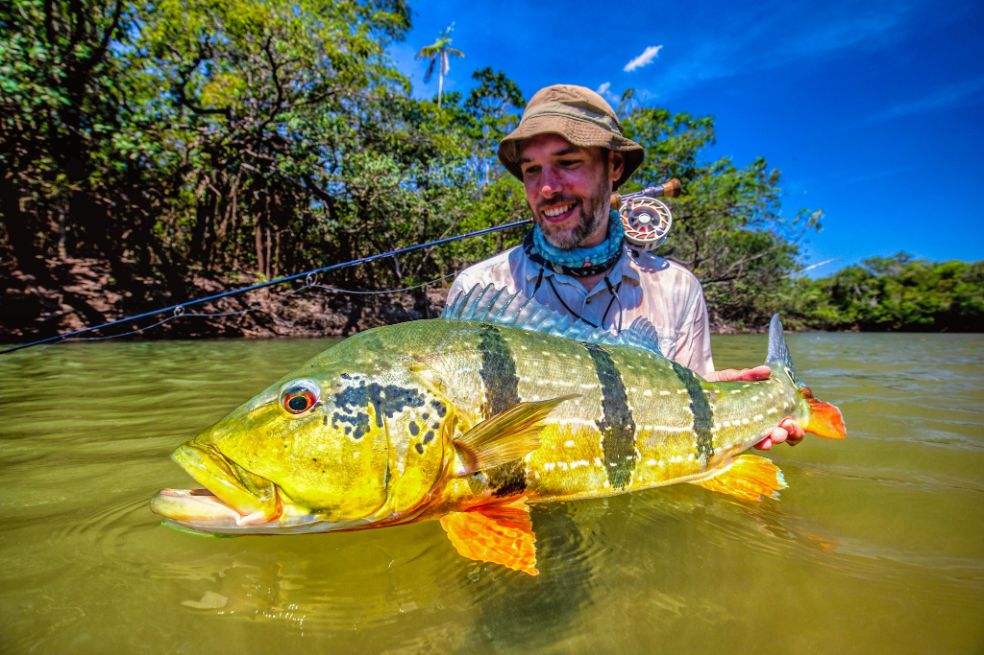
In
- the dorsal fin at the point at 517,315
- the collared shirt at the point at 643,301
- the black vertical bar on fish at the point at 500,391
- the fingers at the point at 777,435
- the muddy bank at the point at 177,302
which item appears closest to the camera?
the black vertical bar on fish at the point at 500,391

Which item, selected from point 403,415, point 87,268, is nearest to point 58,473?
point 403,415

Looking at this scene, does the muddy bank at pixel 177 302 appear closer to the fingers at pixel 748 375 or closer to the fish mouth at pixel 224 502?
the fish mouth at pixel 224 502

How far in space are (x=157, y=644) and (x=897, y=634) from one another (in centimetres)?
219

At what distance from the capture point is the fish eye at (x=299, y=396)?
1.58 metres

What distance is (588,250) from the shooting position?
127 inches

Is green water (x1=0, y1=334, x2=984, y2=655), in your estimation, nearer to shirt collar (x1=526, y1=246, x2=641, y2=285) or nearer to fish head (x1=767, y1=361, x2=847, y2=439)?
fish head (x1=767, y1=361, x2=847, y2=439)

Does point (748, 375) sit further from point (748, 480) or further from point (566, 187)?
point (566, 187)

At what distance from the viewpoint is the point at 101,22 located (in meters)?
9.44

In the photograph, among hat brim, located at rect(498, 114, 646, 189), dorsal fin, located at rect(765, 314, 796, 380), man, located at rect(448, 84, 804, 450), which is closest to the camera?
dorsal fin, located at rect(765, 314, 796, 380)

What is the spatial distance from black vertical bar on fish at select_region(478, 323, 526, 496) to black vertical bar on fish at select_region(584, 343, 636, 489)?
0.42 meters

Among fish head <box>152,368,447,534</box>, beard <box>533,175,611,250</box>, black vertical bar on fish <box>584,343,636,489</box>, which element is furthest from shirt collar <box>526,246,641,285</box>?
fish head <box>152,368,447,534</box>

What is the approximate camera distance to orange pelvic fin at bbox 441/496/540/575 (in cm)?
155

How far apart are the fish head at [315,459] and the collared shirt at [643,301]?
1.71 m

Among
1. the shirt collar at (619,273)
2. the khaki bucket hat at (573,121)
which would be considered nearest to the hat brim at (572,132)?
the khaki bucket hat at (573,121)
